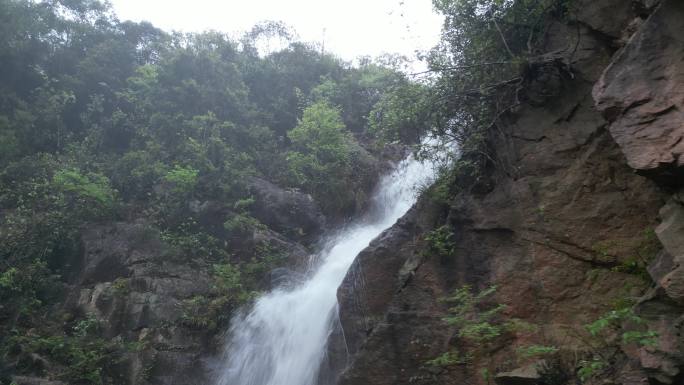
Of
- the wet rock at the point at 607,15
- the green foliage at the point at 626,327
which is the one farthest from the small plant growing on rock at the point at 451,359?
the wet rock at the point at 607,15

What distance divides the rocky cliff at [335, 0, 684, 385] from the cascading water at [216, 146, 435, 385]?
1.40 meters

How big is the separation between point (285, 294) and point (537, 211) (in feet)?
22.7

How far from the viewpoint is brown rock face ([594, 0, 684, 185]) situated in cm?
529

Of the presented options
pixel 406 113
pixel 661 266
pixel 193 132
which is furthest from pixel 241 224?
pixel 661 266

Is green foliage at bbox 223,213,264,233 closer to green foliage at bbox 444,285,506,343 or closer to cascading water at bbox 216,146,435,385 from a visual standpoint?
cascading water at bbox 216,146,435,385

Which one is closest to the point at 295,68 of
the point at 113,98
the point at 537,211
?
the point at 113,98

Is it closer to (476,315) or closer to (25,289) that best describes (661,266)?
(476,315)

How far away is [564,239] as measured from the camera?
6.77 m

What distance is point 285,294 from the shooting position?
12.1 m

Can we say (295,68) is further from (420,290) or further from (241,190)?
(420,290)

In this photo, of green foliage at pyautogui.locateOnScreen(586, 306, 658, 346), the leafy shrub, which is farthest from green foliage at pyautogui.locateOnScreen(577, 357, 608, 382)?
the leafy shrub

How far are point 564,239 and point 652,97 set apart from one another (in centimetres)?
216

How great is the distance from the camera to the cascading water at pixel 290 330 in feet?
32.2

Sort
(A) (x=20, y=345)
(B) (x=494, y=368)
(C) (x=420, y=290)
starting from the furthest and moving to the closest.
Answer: (A) (x=20, y=345), (C) (x=420, y=290), (B) (x=494, y=368)
